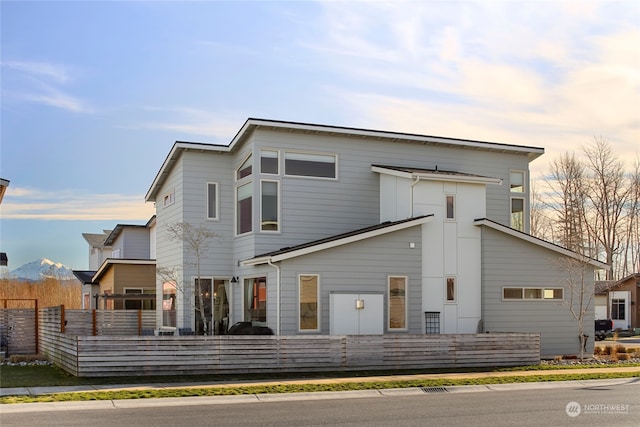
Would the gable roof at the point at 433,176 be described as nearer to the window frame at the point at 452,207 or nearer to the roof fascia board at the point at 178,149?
the window frame at the point at 452,207

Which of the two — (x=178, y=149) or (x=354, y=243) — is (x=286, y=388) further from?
(x=178, y=149)

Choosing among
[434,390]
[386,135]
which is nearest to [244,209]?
[386,135]

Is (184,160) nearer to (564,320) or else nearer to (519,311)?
(519,311)

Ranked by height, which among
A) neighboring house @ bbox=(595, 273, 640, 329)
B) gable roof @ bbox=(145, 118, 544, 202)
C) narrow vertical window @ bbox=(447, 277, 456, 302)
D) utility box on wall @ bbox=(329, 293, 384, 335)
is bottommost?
neighboring house @ bbox=(595, 273, 640, 329)

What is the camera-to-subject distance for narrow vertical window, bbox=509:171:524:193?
1238 inches

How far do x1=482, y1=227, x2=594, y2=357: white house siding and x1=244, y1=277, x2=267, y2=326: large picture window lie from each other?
25.2 ft

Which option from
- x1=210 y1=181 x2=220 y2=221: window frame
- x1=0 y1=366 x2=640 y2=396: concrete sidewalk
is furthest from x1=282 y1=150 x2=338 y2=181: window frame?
x1=0 y1=366 x2=640 y2=396: concrete sidewalk

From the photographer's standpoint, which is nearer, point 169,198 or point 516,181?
point 169,198

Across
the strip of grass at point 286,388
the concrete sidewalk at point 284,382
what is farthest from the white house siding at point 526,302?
the strip of grass at point 286,388

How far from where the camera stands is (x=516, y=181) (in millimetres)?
31578

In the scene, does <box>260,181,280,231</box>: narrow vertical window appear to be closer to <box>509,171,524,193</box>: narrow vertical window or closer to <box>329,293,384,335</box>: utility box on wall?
<box>329,293,384,335</box>: utility box on wall

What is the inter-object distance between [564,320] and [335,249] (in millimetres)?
9491

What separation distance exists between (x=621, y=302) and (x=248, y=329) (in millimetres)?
37218

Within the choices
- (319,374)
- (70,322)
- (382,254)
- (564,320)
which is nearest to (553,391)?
(319,374)
